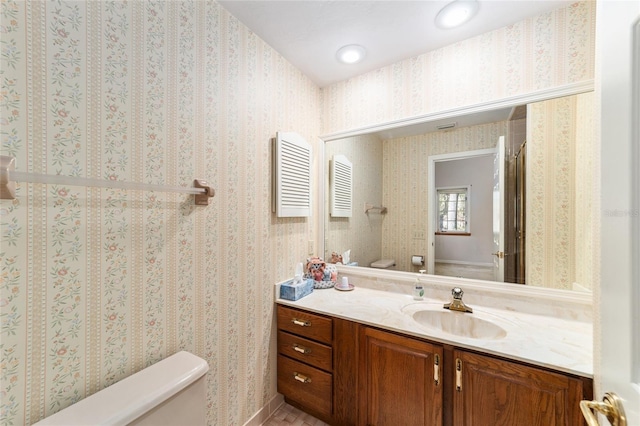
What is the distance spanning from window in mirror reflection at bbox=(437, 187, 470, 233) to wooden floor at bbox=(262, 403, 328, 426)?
1.51 m

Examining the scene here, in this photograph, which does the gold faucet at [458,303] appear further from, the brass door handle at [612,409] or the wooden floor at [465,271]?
the brass door handle at [612,409]

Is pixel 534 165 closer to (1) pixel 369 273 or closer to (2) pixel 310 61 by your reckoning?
(1) pixel 369 273

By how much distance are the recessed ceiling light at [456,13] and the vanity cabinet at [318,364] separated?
5.83 ft

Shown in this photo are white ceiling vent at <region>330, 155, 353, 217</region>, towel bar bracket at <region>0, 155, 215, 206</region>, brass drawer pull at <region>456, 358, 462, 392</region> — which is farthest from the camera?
white ceiling vent at <region>330, 155, 353, 217</region>

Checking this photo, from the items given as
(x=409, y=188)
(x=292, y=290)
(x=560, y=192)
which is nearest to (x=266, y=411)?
(x=292, y=290)

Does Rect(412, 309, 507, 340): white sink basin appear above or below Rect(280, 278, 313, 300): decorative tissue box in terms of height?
below

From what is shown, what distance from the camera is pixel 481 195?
1.58 m

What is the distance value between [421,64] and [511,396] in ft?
6.31

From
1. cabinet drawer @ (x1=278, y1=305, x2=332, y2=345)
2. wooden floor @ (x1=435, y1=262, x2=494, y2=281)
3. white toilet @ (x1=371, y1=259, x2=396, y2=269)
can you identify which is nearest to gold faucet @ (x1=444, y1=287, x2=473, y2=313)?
wooden floor @ (x1=435, y1=262, x2=494, y2=281)

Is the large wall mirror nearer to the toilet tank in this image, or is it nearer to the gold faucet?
the gold faucet

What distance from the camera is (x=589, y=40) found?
129cm

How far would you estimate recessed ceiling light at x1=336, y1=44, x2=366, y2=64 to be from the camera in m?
1.65

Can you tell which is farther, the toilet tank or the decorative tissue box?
the decorative tissue box

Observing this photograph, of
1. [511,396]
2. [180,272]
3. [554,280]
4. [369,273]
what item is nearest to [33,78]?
[180,272]
